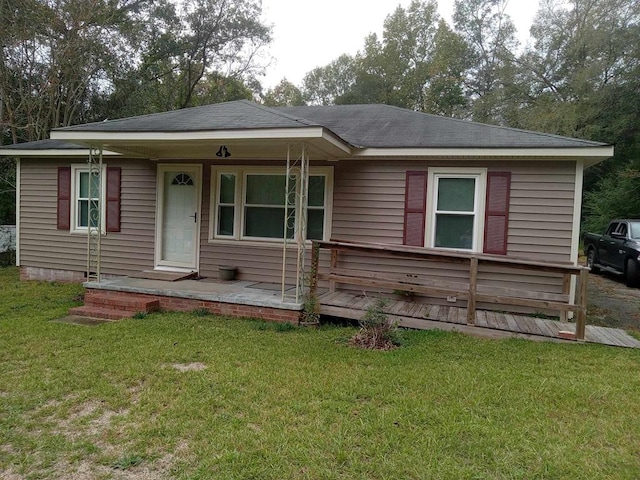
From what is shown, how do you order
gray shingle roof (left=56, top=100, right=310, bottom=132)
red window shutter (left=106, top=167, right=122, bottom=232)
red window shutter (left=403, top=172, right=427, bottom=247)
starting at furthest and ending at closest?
red window shutter (left=106, top=167, right=122, bottom=232), red window shutter (left=403, top=172, right=427, bottom=247), gray shingle roof (left=56, top=100, right=310, bottom=132)

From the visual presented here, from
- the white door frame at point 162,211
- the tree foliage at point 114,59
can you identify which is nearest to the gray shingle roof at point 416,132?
the white door frame at point 162,211

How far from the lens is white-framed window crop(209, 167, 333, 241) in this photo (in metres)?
6.98

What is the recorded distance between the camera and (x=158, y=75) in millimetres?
19578

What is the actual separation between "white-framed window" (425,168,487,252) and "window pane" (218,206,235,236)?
3.32 meters

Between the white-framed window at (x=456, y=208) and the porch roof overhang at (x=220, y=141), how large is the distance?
149 centimetres

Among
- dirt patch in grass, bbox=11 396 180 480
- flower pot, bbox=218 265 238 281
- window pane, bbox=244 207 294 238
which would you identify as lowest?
dirt patch in grass, bbox=11 396 180 480

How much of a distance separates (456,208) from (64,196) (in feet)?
24.0

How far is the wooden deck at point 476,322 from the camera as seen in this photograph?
4.97 metres

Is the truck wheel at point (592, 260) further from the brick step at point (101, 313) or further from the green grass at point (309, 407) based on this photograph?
the brick step at point (101, 313)

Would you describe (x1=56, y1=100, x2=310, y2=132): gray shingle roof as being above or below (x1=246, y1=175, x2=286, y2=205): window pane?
above

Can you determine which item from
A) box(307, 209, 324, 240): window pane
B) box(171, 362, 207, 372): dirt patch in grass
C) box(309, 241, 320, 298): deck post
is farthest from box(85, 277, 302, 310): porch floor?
box(171, 362, 207, 372): dirt patch in grass

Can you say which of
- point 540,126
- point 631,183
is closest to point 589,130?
point 540,126

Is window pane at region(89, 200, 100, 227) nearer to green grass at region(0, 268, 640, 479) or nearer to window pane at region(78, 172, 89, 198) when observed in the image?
window pane at region(78, 172, 89, 198)

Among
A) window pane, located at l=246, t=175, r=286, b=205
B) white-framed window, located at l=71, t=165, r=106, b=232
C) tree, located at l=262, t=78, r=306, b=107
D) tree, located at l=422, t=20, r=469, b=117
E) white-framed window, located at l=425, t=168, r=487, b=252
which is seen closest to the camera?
white-framed window, located at l=425, t=168, r=487, b=252
